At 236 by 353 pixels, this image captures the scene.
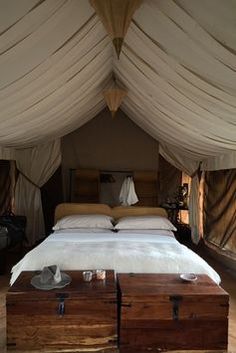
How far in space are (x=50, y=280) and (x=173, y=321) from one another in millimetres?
950

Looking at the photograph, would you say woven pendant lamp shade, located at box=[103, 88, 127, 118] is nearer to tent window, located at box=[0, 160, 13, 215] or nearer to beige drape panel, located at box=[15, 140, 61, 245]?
beige drape panel, located at box=[15, 140, 61, 245]

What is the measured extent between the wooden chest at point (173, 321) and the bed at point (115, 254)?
439mm

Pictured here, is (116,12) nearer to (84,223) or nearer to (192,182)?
(84,223)

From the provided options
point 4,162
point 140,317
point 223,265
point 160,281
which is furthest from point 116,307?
point 4,162

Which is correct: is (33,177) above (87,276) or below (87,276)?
above

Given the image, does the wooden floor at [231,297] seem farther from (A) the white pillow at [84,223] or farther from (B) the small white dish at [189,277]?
(A) the white pillow at [84,223]

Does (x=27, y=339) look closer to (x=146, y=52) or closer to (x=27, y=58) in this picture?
(x=27, y=58)

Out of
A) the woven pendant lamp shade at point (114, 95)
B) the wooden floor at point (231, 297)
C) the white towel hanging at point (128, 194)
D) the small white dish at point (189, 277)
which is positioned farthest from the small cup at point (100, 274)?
the white towel hanging at point (128, 194)

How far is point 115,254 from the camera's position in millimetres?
2775

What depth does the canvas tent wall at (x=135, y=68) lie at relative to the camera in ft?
5.16

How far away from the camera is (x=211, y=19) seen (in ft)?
4.70

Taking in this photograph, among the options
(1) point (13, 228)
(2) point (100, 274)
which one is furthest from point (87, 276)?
(1) point (13, 228)

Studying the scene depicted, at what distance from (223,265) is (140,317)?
260cm

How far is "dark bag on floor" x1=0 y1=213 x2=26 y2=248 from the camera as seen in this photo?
3.89 meters
